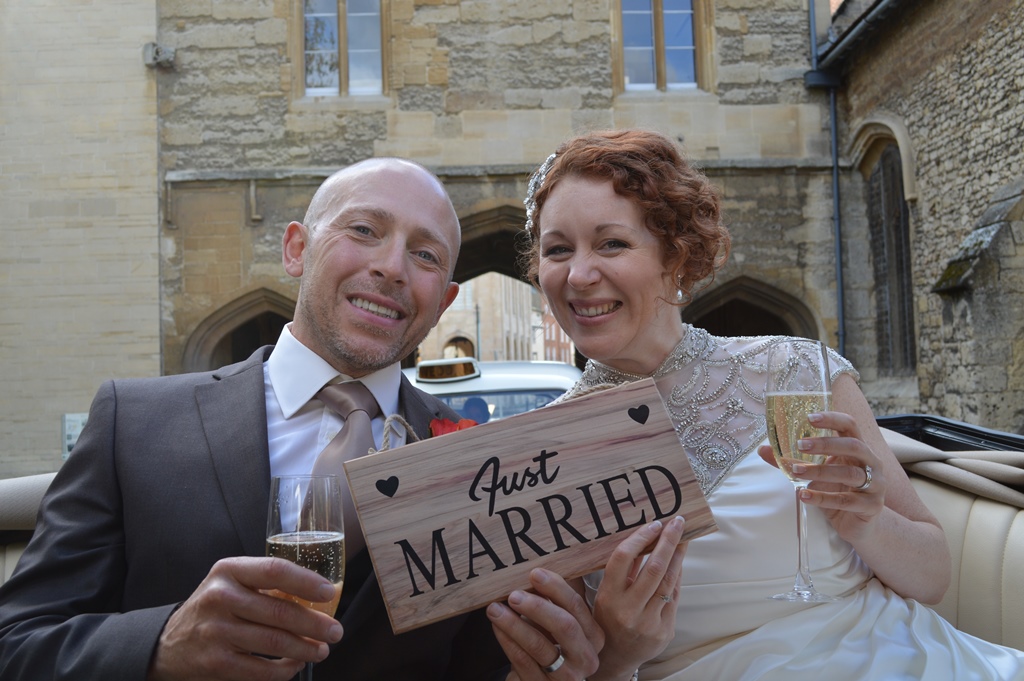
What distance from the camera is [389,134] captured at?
11.7 metres

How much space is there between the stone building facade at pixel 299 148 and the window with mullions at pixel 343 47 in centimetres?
20

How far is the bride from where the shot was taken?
1.56 m

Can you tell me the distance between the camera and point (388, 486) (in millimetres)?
1493

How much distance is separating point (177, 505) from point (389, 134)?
1034cm

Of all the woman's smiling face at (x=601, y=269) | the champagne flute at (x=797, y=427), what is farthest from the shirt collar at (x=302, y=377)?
the champagne flute at (x=797, y=427)

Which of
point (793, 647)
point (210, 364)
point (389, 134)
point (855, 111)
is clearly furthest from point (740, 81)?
point (793, 647)

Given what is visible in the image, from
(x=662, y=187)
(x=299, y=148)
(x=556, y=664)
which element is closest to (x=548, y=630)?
(x=556, y=664)

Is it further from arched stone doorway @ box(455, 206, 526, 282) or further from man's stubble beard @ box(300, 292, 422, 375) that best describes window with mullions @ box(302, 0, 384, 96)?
man's stubble beard @ box(300, 292, 422, 375)

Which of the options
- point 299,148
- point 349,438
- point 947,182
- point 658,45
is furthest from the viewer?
point 658,45

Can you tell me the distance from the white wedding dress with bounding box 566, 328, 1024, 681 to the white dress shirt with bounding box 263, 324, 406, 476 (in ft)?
2.58

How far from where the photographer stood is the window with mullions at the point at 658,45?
12.2 metres

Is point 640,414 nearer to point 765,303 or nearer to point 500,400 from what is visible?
point 500,400

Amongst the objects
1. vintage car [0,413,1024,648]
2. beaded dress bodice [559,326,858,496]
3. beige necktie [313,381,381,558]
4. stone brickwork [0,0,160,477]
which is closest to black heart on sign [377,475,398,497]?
beige necktie [313,381,381,558]

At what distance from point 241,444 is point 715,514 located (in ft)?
3.67
